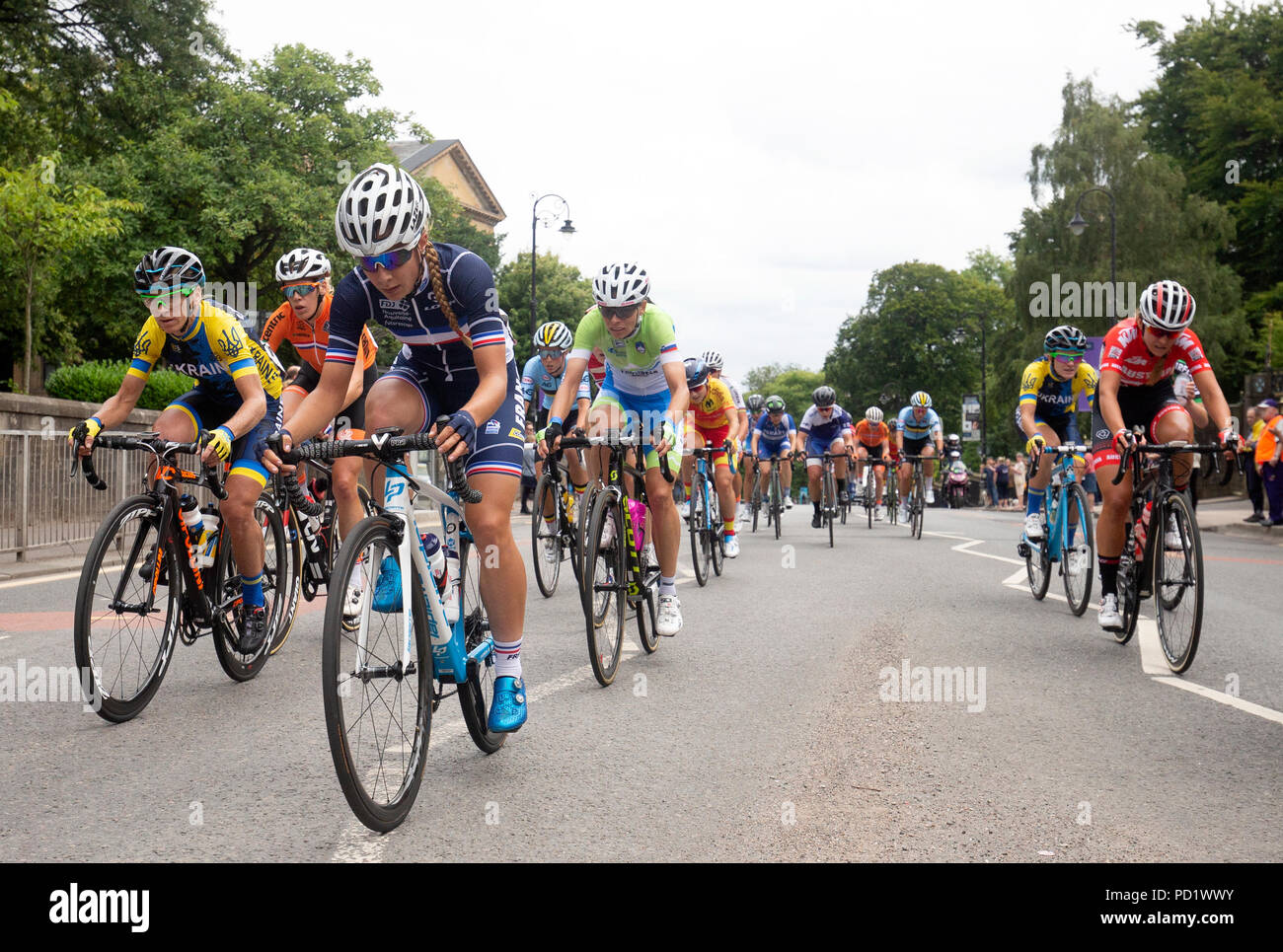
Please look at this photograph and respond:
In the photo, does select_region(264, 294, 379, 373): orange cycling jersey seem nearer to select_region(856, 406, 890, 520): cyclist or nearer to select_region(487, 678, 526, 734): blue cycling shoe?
select_region(487, 678, 526, 734): blue cycling shoe

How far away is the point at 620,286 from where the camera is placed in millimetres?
6664

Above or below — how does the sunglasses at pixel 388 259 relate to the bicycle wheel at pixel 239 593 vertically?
above

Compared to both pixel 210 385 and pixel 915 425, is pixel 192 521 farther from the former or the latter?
pixel 915 425

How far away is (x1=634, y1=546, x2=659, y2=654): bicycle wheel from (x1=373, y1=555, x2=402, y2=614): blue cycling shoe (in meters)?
3.01

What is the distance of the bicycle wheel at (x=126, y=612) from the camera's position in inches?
196

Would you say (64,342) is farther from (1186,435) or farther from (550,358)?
(1186,435)

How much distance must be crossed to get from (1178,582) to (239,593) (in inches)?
199

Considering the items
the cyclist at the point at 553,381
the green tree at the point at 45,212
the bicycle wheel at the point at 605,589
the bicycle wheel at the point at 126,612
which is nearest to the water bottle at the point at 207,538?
the bicycle wheel at the point at 126,612

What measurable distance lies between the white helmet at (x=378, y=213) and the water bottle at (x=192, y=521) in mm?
2066

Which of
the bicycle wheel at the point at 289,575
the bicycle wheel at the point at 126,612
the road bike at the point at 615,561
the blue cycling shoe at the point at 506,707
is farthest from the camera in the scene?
the bicycle wheel at the point at 289,575

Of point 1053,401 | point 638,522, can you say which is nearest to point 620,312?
point 638,522

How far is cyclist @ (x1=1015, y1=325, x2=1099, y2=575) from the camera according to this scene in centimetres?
938

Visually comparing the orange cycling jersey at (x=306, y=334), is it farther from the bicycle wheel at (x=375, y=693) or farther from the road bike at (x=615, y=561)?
the bicycle wheel at (x=375, y=693)
